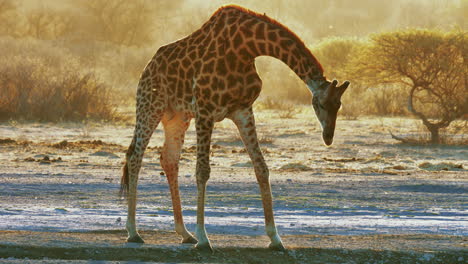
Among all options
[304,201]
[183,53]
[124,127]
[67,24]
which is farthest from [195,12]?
[183,53]

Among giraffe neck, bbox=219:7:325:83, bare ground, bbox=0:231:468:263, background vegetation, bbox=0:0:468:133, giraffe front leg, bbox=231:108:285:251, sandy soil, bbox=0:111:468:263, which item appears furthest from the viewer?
background vegetation, bbox=0:0:468:133

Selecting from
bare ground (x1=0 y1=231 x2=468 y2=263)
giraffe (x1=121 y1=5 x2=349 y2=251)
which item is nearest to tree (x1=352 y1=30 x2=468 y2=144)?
bare ground (x1=0 y1=231 x2=468 y2=263)

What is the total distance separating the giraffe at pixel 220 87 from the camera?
237 inches

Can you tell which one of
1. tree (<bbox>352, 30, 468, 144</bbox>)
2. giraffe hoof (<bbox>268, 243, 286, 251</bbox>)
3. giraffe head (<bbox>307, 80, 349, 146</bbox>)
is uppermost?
tree (<bbox>352, 30, 468, 144</bbox>)

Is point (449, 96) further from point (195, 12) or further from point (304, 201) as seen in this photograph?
point (195, 12)

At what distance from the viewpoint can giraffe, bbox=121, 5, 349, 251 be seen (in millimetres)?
6031

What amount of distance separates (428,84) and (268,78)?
14.3 metres

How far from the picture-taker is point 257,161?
6422 millimetres

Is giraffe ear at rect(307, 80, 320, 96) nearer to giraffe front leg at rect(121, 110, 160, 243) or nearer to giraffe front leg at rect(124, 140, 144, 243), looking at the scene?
giraffe front leg at rect(121, 110, 160, 243)

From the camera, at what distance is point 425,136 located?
718 inches

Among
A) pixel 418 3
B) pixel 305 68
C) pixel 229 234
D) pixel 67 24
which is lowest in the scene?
pixel 229 234

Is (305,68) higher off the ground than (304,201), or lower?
higher

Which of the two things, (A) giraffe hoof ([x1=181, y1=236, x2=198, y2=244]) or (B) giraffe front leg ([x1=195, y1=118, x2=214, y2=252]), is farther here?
(A) giraffe hoof ([x1=181, y1=236, x2=198, y2=244])

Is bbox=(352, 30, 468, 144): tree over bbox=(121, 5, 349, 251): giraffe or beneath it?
over
